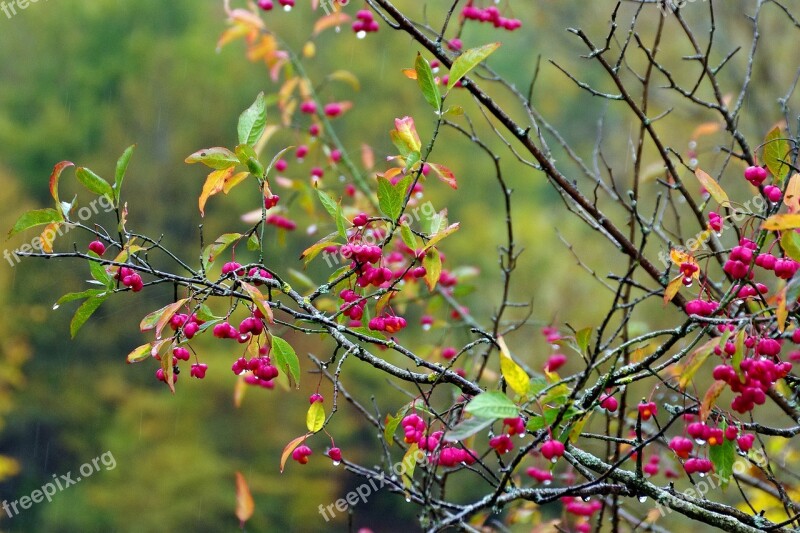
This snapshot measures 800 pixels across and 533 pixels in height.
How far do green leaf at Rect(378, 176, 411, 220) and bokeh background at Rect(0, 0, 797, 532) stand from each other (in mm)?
5254

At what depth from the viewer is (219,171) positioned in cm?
100

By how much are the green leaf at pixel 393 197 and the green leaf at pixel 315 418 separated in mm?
272

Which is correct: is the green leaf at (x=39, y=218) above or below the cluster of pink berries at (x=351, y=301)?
above

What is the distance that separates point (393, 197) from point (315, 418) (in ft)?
1.00

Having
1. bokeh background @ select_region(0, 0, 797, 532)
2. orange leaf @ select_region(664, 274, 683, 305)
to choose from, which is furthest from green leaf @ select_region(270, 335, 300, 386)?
bokeh background @ select_region(0, 0, 797, 532)

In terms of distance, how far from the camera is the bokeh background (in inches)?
278

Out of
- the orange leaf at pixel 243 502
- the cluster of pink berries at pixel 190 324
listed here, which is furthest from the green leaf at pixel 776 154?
the orange leaf at pixel 243 502

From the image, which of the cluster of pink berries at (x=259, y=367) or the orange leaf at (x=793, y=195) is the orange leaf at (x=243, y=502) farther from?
the orange leaf at (x=793, y=195)

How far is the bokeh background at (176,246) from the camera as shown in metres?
7.05

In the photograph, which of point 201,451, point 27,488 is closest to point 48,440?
point 27,488

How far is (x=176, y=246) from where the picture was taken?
7941 millimetres

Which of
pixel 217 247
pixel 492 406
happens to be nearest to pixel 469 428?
pixel 492 406

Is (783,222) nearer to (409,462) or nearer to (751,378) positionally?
(751,378)

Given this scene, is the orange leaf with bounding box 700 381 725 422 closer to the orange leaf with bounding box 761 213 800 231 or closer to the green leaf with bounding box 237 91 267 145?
the orange leaf with bounding box 761 213 800 231
